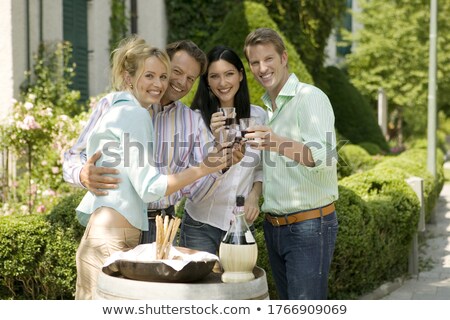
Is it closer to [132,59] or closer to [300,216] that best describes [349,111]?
[300,216]

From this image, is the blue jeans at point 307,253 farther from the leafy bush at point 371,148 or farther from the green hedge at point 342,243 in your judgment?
the leafy bush at point 371,148

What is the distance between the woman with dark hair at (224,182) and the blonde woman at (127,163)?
480 mm

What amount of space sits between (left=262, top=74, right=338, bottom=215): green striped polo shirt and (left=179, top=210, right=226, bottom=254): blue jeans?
0.97ft

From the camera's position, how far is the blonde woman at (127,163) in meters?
2.96

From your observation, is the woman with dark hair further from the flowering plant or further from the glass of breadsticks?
the flowering plant

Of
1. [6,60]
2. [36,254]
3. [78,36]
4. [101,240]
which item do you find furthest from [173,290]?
[78,36]

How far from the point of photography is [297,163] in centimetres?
343

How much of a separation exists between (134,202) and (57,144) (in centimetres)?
597

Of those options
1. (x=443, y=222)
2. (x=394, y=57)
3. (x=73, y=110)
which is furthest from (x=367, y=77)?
(x=73, y=110)

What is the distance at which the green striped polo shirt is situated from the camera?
3.33m

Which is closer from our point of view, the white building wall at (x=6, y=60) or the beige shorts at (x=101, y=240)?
the beige shorts at (x=101, y=240)

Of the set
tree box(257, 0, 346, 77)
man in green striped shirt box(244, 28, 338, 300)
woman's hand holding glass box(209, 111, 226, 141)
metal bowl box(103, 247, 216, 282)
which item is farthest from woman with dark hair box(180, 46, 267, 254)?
tree box(257, 0, 346, 77)

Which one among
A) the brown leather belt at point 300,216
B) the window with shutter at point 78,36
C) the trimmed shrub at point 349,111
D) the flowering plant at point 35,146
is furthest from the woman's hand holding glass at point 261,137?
the trimmed shrub at point 349,111

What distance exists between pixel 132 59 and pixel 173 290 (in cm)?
106
